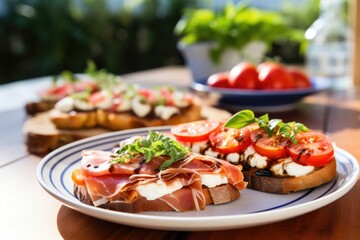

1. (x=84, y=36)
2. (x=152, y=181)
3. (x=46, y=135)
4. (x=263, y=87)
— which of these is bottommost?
(x=84, y=36)

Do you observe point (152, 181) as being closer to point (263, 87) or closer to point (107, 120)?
point (107, 120)

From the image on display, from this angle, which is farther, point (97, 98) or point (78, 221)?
point (97, 98)

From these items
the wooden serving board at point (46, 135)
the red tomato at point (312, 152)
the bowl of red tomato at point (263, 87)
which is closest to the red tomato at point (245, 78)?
the bowl of red tomato at point (263, 87)

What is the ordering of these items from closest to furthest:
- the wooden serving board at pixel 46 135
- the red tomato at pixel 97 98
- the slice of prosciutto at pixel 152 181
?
the slice of prosciutto at pixel 152 181, the wooden serving board at pixel 46 135, the red tomato at pixel 97 98

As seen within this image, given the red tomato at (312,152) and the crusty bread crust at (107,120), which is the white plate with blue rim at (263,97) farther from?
the red tomato at (312,152)

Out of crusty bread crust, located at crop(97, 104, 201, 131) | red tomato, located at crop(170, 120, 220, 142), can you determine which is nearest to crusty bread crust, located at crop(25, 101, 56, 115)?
crusty bread crust, located at crop(97, 104, 201, 131)

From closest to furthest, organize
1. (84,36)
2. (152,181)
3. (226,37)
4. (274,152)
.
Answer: (152,181) < (274,152) < (226,37) < (84,36)

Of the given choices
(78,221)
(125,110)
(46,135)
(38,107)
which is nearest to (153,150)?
(78,221)
